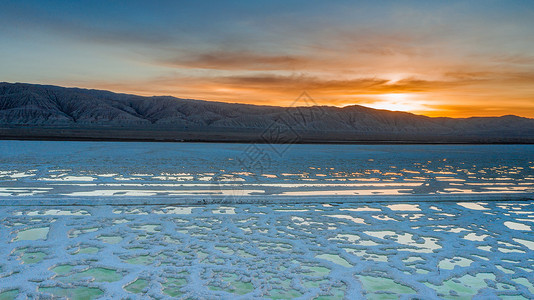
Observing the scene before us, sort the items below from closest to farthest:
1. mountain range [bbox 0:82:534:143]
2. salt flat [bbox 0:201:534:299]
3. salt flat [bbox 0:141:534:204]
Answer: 1. salt flat [bbox 0:201:534:299]
2. salt flat [bbox 0:141:534:204]
3. mountain range [bbox 0:82:534:143]

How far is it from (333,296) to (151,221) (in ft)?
9.16

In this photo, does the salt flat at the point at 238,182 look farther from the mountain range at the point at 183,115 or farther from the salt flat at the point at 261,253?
the mountain range at the point at 183,115

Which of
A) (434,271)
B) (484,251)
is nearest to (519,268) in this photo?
(484,251)

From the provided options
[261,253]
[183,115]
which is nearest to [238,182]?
[261,253]

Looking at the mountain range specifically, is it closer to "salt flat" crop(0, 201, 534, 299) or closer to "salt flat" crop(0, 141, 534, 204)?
"salt flat" crop(0, 141, 534, 204)

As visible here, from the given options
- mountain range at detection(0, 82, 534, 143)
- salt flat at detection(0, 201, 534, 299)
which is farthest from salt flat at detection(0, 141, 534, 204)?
mountain range at detection(0, 82, 534, 143)

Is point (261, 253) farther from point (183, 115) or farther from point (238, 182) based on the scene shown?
point (183, 115)

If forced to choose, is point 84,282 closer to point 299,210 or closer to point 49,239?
point 49,239

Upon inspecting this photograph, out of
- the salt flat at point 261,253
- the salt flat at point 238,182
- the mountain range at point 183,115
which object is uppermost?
the mountain range at point 183,115

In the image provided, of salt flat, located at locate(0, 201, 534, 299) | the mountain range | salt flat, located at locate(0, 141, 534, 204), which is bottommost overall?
salt flat, located at locate(0, 201, 534, 299)

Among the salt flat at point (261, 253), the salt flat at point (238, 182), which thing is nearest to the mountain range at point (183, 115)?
the salt flat at point (238, 182)

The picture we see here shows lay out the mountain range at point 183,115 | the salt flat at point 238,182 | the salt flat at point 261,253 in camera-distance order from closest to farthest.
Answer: the salt flat at point 261,253, the salt flat at point 238,182, the mountain range at point 183,115

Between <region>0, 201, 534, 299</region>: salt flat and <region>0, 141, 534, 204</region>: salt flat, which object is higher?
<region>0, 141, 534, 204</region>: salt flat

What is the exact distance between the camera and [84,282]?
3.23 m
